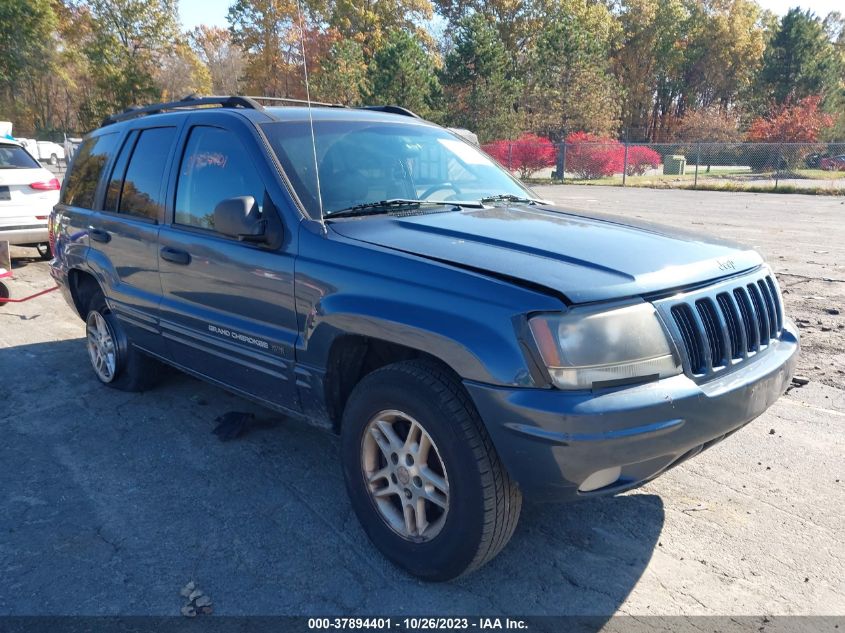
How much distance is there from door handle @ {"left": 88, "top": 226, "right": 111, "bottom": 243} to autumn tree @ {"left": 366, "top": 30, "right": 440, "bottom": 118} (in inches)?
1224

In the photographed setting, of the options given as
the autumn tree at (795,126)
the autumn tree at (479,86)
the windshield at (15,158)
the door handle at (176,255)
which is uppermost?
the autumn tree at (479,86)

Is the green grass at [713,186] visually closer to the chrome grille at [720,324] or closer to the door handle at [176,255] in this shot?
the chrome grille at [720,324]

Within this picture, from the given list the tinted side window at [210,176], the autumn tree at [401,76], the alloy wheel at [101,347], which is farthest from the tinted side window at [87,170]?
the autumn tree at [401,76]

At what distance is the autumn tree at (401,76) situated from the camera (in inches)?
1353

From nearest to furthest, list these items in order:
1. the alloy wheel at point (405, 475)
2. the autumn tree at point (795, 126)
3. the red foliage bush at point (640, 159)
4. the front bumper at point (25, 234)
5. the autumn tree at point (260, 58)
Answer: the alloy wheel at point (405, 475) → the front bumper at point (25, 234) → the red foliage bush at point (640, 159) → the autumn tree at point (795, 126) → the autumn tree at point (260, 58)

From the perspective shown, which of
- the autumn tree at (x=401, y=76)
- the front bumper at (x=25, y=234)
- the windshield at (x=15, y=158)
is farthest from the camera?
the autumn tree at (x=401, y=76)

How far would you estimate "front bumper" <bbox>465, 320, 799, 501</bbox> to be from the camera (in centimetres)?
224

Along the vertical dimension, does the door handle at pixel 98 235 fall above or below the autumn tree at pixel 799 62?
below

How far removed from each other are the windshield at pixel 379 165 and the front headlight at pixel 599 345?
1384 millimetres

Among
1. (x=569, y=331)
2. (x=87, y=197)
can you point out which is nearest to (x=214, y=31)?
(x=87, y=197)

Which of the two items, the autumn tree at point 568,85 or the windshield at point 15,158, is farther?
the autumn tree at point 568,85

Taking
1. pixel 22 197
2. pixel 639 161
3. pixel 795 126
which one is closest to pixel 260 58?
pixel 639 161

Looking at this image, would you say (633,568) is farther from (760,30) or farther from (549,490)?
(760,30)

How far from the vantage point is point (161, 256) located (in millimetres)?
3902
